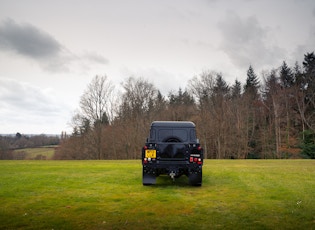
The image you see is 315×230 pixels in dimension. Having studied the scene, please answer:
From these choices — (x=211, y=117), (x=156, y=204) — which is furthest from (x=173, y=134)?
(x=211, y=117)

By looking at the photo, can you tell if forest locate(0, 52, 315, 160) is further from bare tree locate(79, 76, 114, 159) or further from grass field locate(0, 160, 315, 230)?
grass field locate(0, 160, 315, 230)

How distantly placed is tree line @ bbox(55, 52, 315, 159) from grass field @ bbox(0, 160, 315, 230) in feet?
102

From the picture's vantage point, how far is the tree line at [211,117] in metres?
41.8

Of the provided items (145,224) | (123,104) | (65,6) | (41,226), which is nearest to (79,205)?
(41,226)

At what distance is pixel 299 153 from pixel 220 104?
46.2 feet

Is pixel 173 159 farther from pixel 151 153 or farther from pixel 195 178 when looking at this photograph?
pixel 195 178

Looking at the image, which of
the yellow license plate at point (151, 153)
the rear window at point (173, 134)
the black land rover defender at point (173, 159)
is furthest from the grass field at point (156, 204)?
the rear window at point (173, 134)

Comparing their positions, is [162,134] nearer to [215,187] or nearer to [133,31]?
[215,187]

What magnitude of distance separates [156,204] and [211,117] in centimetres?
3681

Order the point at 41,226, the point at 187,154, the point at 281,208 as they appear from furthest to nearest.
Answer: the point at 187,154
the point at 281,208
the point at 41,226

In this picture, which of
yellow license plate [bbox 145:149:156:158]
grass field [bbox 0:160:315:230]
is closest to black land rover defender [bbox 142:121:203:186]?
yellow license plate [bbox 145:149:156:158]

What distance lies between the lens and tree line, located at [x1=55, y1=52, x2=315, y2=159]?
4184 cm

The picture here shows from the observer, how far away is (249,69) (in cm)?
5947

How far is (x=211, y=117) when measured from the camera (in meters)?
43.3
